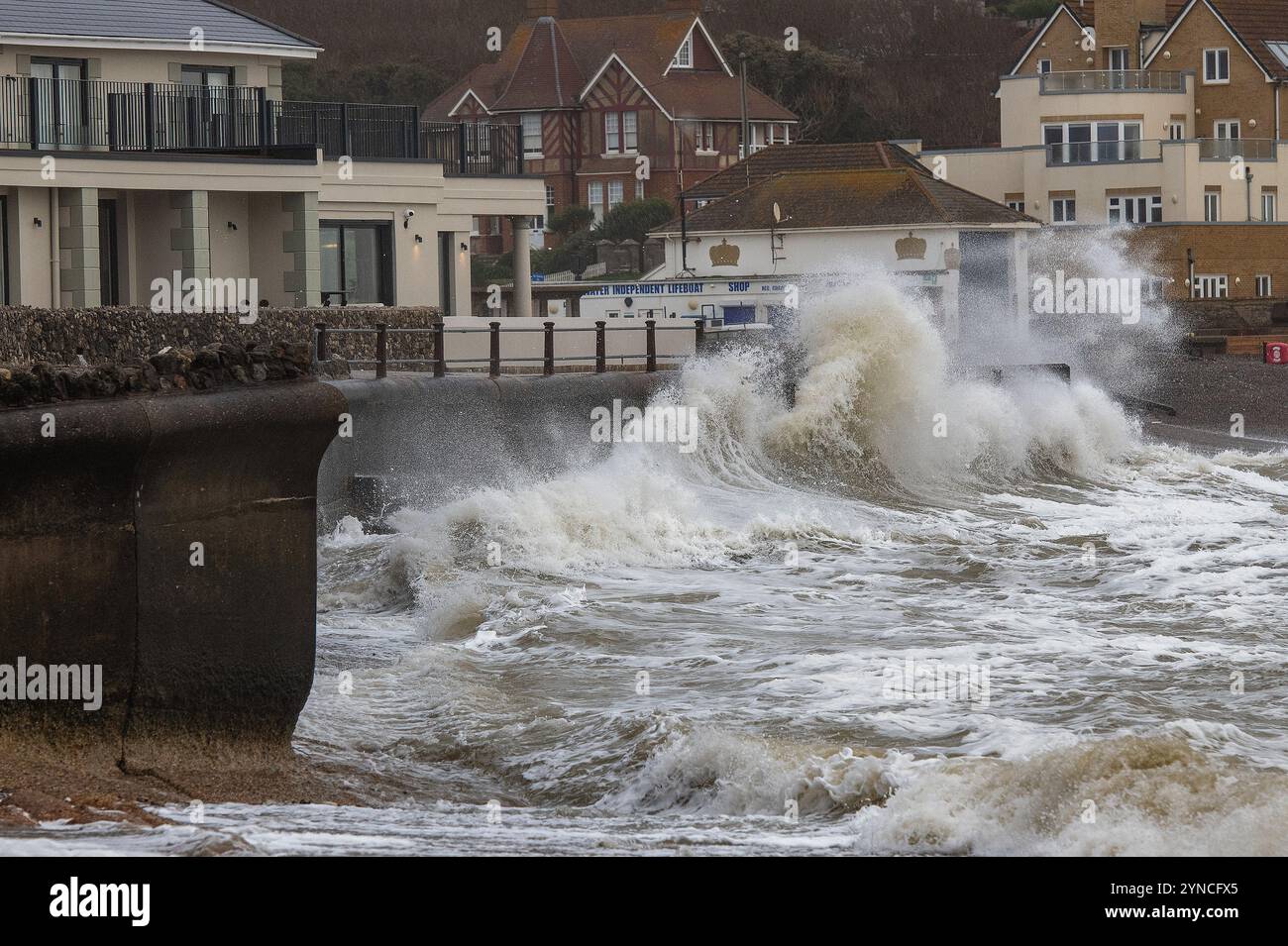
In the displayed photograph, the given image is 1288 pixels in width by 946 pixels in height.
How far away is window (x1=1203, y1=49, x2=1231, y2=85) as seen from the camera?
63812 millimetres

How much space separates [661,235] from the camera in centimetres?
4716

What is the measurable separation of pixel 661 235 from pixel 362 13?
6261 cm

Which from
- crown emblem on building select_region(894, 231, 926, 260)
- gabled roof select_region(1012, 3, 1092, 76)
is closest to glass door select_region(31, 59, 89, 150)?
crown emblem on building select_region(894, 231, 926, 260)

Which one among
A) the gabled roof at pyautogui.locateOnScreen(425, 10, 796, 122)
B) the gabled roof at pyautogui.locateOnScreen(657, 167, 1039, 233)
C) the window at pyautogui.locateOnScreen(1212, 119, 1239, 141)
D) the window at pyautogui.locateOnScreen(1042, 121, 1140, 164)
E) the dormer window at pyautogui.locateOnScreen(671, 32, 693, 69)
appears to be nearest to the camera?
the gabled roof at pyautogui.locateOnScreen(657, 167, 1039, 233)

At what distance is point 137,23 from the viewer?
3631 centimetres

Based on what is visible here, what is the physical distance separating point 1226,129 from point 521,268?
31026 millimetres

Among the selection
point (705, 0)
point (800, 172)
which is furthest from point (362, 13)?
point (800, 172)

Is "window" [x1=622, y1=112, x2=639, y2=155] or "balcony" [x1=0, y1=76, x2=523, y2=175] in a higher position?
"window" [x1=622, y1=112, x2=639, y2=155]

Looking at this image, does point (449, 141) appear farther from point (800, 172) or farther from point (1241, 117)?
point (1241, 117)

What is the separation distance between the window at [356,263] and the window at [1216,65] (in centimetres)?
3639

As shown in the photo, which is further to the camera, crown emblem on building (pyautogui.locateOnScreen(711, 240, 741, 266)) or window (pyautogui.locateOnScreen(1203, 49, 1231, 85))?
window (pyautogui.locateOnScreen(1203, 49, 1231, 85))

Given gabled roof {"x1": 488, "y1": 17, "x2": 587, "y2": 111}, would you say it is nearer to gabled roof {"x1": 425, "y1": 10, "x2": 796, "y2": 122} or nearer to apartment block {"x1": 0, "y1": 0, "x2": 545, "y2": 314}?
gabled roof {"x1": 425, "y1": 10, "x2": 796, "y2": 122}

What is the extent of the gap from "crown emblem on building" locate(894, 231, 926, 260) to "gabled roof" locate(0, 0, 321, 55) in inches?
588

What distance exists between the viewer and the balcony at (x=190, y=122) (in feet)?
112
